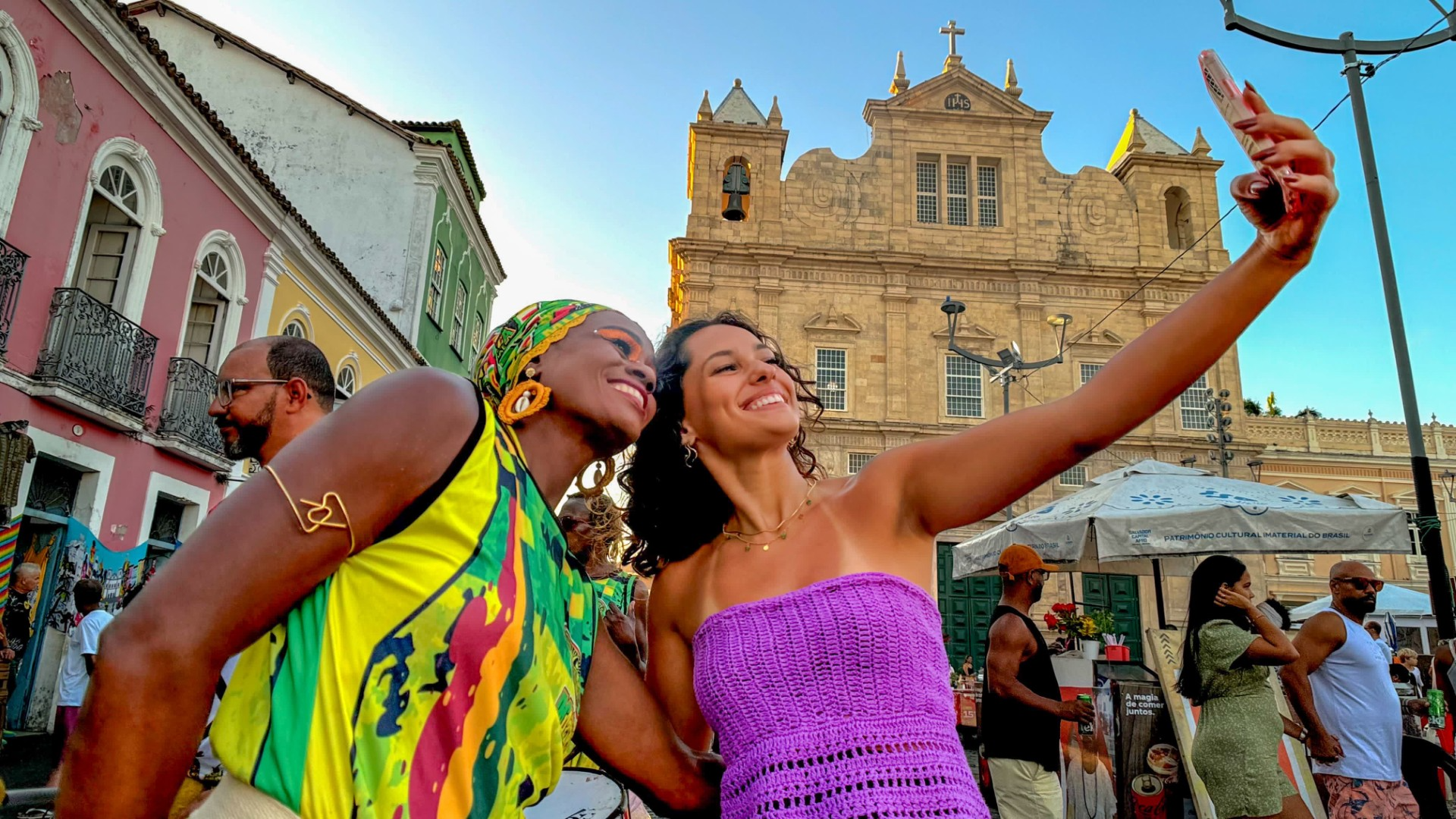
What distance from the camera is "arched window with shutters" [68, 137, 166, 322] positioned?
419 inches

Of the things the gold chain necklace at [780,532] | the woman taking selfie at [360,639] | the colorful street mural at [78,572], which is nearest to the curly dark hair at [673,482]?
the gold chain necklace at [780,532]

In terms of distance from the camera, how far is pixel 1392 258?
740cm

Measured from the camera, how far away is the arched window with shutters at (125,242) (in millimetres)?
10641

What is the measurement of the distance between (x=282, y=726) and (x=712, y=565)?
111 cm

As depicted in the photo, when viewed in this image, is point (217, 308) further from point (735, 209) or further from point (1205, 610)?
point (1205, 610)

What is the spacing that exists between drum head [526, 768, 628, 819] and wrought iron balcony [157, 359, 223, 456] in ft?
36.0

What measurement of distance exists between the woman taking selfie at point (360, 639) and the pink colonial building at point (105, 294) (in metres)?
9.70

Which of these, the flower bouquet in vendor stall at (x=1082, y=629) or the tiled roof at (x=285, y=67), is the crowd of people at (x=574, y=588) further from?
the tiled roof at (x=285, y=67)

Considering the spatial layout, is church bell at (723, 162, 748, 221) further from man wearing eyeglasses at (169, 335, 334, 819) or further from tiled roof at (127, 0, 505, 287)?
man wearing eyeglasses at (169, 335, 334, 819)

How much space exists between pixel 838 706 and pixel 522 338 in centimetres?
90

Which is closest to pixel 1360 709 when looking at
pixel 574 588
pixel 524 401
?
pixel 574 588

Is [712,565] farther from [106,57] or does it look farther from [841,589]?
[106,57]

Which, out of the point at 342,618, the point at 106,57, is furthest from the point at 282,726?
the point at 106,57

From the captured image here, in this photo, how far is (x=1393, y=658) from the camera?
13672 mm
